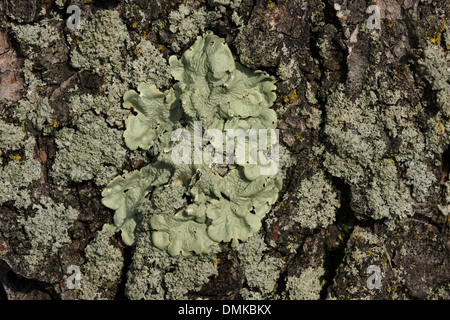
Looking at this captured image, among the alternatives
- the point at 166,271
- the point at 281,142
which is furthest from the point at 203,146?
the point at 166,271

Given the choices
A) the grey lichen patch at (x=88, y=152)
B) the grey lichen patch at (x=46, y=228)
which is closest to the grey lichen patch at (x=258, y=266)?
the grey lichen patch at (x=88, y=152)

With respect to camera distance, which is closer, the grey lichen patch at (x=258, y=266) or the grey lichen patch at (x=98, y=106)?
the grey lichen patch at (x=98, y=106)

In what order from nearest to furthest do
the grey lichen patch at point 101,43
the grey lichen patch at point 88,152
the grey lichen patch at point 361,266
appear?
the grey lichen patch at point 101,43
the grey lichen patch at point 88,152
the grey lichen patch at point 361,266

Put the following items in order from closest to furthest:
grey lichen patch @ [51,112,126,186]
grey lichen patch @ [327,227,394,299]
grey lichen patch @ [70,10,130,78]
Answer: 1. grey lichen patch @ [70,10,130,78]
2. grey lichen patch @ [51,112,126,186]
3. grey lichen patch @ [327,227,394,299]

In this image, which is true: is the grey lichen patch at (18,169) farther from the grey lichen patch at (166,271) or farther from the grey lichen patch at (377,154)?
the grey lichen patch at (377,154)

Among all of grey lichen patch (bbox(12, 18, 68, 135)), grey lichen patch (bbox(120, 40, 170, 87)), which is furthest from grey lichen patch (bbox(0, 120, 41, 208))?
grey lichen patch (bbox(120, 40, 170, 87))

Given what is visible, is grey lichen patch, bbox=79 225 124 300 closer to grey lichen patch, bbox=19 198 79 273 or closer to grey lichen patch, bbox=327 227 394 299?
grey lichen patch, bbox=19 198 79 273

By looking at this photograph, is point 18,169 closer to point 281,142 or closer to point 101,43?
point 101,43
